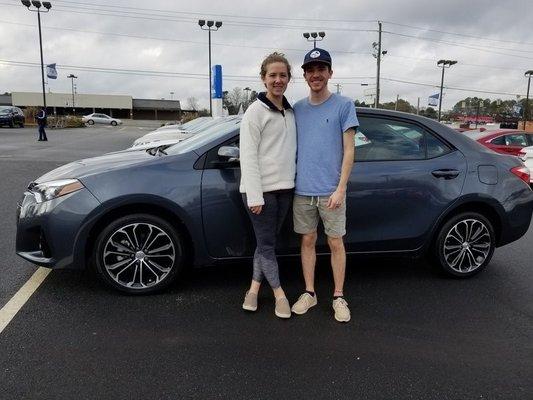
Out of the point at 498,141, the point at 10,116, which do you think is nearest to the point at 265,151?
the point at 498,141

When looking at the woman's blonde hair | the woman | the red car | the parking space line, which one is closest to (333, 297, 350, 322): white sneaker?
the woman

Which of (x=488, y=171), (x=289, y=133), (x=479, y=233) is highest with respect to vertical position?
(x=289, y=133)

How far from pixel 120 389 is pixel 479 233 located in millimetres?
3301

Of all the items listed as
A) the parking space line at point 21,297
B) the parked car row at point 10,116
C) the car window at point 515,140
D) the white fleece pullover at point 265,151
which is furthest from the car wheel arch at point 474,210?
the parked car row at point 10,116

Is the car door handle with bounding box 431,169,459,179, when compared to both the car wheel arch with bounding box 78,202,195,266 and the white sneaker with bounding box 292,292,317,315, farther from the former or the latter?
the car wheel arch with bounding box 78,202,195,266

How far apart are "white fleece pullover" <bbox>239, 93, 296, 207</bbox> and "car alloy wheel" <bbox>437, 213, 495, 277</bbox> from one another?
176 centimetres

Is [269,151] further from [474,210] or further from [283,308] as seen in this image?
[474,210]

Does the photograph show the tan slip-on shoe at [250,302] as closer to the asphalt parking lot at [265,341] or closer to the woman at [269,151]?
the asphalt parking lot at [265,341]

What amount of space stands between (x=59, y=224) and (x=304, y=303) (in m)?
1.90

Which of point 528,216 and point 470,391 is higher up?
point 528,216

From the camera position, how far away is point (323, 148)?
3.26 m

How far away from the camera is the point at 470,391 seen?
8.63ft

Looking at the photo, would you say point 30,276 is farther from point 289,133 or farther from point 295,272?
point 289,133

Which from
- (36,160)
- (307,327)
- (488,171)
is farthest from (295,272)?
(36,160)
